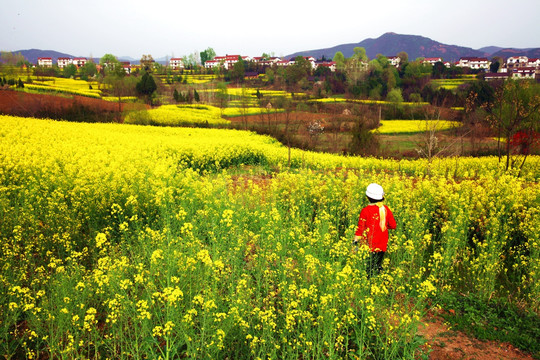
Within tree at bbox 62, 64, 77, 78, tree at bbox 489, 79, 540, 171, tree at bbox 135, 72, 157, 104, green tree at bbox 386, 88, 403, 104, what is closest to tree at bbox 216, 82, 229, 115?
tree at bbox 135, 72, 157, 104

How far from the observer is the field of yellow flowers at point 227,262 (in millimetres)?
3648

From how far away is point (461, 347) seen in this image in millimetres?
4555

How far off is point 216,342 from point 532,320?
4.96 meters

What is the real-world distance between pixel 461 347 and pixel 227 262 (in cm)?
350

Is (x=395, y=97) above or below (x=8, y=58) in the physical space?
below

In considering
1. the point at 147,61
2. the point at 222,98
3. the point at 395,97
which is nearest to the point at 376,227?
the point at 222,98

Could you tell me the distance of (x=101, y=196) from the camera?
24.4 feet

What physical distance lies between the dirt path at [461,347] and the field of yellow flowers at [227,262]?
12.2 inches

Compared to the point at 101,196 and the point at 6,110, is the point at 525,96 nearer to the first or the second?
the point at 101,196

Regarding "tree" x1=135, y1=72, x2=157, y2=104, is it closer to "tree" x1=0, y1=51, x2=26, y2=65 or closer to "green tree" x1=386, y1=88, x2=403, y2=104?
"tree" x1=0, y1=51, x2=26, y2=65

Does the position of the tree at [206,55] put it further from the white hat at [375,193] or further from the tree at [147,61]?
the white hat at [375,193]

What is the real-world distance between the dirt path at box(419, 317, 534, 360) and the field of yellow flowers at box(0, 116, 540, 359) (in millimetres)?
310

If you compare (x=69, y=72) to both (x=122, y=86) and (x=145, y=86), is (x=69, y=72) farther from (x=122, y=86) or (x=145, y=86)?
(x=145, y=86)

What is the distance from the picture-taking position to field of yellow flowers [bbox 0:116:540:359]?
12.0 feet
